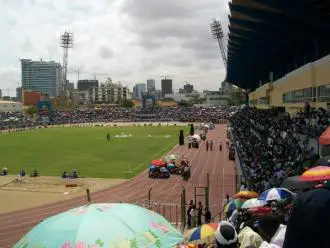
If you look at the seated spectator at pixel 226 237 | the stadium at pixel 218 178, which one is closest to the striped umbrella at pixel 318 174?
the stadium at pixel 218 178

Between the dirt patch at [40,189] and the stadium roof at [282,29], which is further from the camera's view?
the dirt patch at [40,189]

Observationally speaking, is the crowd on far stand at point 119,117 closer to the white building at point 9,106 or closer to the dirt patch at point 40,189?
the white building at point 9,106

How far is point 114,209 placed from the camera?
247 inches

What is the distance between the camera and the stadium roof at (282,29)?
981 inches

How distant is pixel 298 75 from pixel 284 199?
91.9ft

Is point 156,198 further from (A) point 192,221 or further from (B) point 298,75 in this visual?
(B) point 298,75

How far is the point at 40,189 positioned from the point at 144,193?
23.7ft

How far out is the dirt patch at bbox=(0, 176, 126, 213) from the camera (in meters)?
26.8

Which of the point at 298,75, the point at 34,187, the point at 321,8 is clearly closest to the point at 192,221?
the point at 321,8

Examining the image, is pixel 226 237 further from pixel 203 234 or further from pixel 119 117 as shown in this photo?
pixel 119 117

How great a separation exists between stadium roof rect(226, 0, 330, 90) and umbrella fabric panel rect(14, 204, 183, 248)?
20218 mm

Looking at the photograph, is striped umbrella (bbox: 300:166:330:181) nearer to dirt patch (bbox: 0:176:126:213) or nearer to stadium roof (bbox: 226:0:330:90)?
stadium roof (bbox: 226:0:330:90)

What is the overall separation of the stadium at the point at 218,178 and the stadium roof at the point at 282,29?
0.11 metres

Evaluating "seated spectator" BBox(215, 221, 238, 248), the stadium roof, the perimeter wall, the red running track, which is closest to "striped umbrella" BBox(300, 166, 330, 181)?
"seated spectator" BBox(215, 221, 238, 248)
